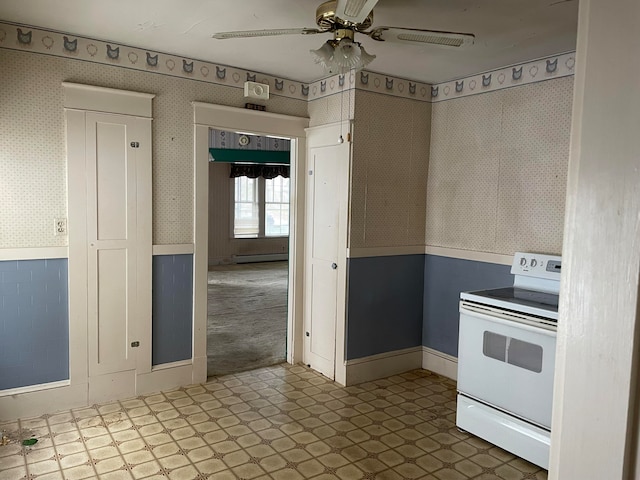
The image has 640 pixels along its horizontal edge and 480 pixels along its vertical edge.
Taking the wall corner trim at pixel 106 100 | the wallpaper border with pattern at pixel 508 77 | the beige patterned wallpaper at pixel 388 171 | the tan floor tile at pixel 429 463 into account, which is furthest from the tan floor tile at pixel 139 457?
the wallpaper border with pattern at pixel 508 77

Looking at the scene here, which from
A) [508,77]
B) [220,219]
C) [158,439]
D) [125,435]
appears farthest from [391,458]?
[220,219]

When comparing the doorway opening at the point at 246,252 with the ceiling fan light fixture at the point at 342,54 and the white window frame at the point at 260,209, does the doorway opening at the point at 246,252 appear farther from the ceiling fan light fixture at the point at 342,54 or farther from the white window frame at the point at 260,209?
the ceiling fan light fixture at the point at 342,54

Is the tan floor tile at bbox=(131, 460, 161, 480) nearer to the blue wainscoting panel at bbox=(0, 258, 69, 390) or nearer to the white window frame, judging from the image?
the blue wainscoting panel at bbox=(0, 258, 69, 390)

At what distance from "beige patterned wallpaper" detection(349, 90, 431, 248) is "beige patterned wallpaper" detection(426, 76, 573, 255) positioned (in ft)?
0.43

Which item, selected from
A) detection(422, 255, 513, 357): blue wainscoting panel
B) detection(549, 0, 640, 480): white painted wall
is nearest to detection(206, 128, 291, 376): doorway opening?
detection(422, 255, 513, 357): blue wainscoting panel

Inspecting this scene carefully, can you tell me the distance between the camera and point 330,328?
4.27 meters

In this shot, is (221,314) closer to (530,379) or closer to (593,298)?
(530,379)

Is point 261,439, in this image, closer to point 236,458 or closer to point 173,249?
point 236,458

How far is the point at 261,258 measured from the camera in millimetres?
12016

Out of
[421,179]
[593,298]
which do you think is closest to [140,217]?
[421,179]

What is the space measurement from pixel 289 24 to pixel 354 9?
1.18m

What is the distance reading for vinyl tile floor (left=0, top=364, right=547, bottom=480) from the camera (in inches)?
111

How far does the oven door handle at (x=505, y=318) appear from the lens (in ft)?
9.17

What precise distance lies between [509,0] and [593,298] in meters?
2.48
